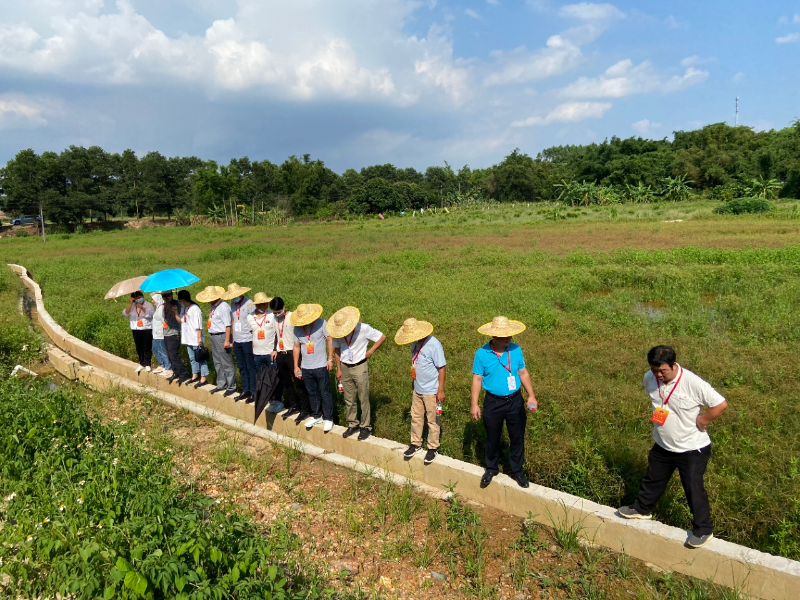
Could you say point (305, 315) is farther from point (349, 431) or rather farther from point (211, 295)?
point (211, 295)

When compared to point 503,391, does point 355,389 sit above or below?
below

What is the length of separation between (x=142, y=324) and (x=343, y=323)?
4.52m

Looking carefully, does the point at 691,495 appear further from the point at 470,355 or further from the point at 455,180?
the point at 455,180

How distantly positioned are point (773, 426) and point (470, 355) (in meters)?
3.90

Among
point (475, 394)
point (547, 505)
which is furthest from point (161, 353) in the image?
point (547, 505)

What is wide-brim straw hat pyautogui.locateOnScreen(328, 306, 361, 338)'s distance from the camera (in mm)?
5180

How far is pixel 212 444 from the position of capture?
19.7ft

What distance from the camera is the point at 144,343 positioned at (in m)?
8.16

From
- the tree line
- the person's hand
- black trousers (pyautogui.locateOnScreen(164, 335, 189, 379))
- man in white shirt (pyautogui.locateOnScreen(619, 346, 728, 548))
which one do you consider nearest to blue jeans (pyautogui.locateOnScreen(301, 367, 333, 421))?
black trousers (pyautogui.locateOnScreen(164, 335, 189, 379))

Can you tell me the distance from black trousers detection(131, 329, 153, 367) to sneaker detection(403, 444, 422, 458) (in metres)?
5.27

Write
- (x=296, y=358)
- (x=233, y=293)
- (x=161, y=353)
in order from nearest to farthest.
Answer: (x=296, y=358), (x=233, y=293), (x=161, y=353)

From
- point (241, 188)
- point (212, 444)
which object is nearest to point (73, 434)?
point (212, 444)

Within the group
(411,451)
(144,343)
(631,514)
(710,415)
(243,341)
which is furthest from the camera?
(144,343)

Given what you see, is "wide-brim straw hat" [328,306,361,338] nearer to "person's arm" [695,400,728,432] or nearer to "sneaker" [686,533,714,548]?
"person's arm" [695,400,728,432]
